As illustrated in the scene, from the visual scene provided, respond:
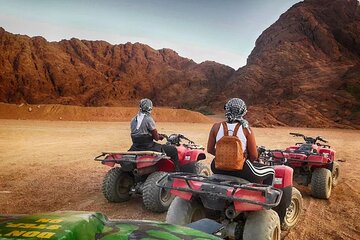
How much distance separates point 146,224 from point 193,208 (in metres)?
2.64

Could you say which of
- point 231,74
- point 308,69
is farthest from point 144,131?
point 231,74

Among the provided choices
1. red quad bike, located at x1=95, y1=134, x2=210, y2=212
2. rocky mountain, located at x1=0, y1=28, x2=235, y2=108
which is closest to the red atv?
red quad bike, located at x1=95, y1=134, x2=210, y2=212

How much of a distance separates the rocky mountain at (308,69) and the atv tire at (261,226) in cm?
3705

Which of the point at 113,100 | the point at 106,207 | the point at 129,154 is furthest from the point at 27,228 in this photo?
the point at 113,100

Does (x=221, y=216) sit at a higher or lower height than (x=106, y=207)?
higher

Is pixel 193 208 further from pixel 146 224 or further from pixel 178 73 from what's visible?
pixel 178 73

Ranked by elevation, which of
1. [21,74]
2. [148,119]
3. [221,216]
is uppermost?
[21,74]

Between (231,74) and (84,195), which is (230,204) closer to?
(84,195)

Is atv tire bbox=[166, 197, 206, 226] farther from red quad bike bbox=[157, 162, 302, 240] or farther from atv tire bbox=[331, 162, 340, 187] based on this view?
atv tire bbox=[331, 162, 340, 187]

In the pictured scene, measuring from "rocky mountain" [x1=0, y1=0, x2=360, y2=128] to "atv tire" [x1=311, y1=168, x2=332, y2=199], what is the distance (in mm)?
30949

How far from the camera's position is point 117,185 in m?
6.89

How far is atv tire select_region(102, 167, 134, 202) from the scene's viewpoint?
679 cm

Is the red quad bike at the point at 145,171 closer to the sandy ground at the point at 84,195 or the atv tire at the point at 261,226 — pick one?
the sandy ground at the point at 84,195

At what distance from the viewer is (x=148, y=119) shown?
6.85 m
